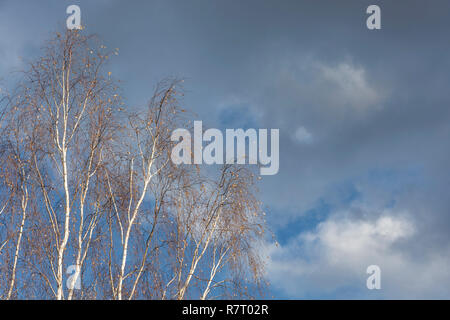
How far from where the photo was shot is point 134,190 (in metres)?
9.13

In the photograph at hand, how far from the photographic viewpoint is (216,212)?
361 inches

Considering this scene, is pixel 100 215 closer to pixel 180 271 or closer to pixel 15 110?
pixel 180 271
